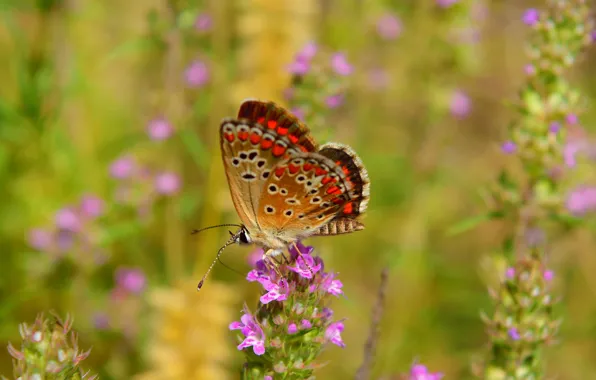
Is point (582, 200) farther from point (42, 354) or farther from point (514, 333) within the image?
point (42, 354)

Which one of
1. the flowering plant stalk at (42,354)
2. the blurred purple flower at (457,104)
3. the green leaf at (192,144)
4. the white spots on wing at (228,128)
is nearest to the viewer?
the flowering plant stalk at (42,354)

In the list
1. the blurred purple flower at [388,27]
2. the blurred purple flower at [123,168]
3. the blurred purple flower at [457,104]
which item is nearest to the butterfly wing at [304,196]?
the blurred purple flower at [123,168]

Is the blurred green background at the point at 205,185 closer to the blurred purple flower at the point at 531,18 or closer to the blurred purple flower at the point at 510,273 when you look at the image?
the blurred purple flower at the point at 531,18

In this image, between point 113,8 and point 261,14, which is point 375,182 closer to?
point 261,14

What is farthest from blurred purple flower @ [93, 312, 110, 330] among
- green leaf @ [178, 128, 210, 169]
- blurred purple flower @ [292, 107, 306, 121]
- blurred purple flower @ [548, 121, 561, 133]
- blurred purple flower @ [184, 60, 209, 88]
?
blurred purple flower @ [548, 121, 561, 133]

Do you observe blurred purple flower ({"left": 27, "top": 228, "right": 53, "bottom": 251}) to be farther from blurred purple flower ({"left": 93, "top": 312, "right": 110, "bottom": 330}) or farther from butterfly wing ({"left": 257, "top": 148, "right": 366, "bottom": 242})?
butterfly wing ({"left": 257, "top": 148, "right": 366, "bottom": 242})

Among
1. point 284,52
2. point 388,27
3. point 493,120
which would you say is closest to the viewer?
point 284,52

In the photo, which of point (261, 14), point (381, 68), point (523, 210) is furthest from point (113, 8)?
point (523, 210)
